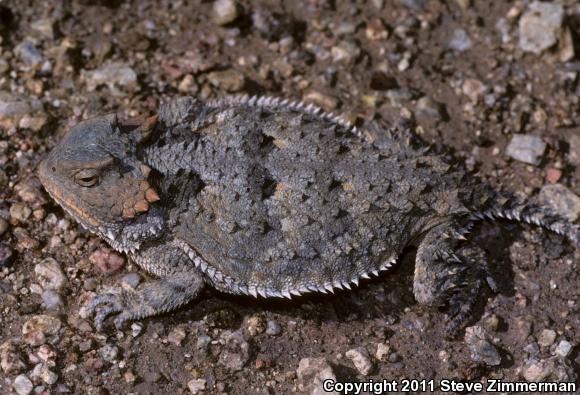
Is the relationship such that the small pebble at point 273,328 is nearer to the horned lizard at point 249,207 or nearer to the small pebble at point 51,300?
the horned lizard at point 249,207

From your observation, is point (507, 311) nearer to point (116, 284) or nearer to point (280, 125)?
point (280, 125)

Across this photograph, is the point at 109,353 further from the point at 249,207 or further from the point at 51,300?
the point at 249,207

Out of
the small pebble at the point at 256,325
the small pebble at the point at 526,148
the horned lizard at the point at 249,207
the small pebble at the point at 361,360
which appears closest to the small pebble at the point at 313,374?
the small pebble at the point at 361,360

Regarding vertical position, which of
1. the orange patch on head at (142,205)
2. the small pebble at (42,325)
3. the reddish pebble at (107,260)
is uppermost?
the orange patch on head at (142,205)

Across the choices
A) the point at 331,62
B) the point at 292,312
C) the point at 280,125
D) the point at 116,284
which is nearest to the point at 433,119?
the point at 331,62

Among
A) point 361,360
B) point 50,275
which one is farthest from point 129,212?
point 361,360

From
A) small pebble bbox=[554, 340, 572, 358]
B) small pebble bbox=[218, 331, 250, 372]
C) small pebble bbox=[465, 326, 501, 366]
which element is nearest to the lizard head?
small pebble bbox=[218, 331, 250, 372]
